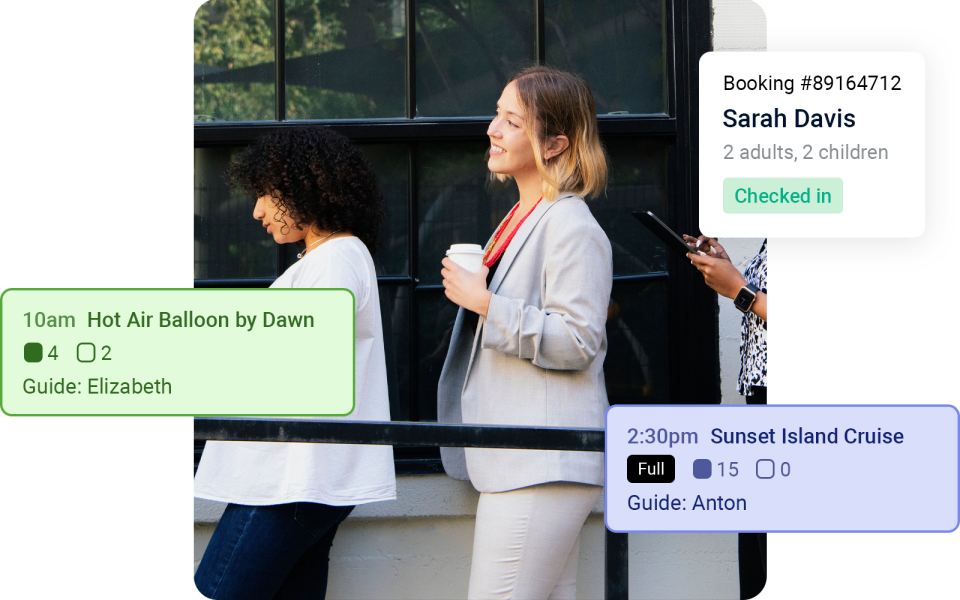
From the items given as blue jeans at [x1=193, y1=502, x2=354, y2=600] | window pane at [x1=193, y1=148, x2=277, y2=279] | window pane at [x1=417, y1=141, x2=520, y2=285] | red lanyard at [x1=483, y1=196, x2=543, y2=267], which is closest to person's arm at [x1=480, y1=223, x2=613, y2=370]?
red lanyard at [x1=483, y1=196, x2=543, y2=267]

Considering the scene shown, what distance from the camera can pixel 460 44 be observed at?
255 centimetres

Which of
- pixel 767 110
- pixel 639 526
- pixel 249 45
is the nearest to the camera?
pixel 639 526

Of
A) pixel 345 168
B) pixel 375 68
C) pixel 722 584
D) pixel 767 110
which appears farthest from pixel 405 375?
pixel 767 110

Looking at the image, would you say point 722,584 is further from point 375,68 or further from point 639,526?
point 375,68

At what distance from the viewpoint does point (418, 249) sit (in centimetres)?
258

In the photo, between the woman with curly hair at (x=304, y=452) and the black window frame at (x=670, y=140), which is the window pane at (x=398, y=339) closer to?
the black window frame at (x=670, y=140)

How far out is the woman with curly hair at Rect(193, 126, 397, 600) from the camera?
190 cm

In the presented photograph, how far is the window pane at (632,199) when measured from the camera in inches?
102

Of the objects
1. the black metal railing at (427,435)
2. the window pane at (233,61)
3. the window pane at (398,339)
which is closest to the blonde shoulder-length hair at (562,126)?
the black metal railing at (427,435)

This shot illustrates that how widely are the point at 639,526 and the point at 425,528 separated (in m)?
1.08

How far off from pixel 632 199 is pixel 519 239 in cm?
78

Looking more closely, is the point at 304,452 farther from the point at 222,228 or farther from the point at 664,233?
the point at 664,233

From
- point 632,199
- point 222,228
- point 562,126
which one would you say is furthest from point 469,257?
point 222,228

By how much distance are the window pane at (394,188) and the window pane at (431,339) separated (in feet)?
0.39
